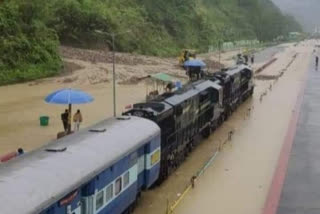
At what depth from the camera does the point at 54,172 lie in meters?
13.8

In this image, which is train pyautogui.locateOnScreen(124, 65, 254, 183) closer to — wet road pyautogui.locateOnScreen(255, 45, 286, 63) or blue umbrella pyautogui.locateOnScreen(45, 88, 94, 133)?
blue umbrella pyautogui.locateOnScreen(45, 88, 94, 133)

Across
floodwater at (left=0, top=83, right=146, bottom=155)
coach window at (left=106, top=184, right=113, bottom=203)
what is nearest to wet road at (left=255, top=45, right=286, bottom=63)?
floodwater at (left=0, top=83, right=146, bottom=155)

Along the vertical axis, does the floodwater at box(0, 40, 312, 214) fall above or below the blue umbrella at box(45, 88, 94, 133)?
below

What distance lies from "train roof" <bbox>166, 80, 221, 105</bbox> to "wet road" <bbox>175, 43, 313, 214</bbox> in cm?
281

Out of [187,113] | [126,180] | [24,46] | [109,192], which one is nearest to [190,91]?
[187,113]

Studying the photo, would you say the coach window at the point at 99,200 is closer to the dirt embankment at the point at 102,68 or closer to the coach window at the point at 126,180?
the coach window at the point at 126,180

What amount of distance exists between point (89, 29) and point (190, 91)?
170 feet

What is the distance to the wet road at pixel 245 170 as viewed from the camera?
2104 cm

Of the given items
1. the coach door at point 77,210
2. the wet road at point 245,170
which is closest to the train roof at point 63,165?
the coach door at point 77,210

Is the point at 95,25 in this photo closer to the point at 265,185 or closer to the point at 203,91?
the point at 203,91

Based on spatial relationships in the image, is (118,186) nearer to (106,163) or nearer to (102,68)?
(106,163)

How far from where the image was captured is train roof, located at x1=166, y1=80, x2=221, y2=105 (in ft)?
85.0

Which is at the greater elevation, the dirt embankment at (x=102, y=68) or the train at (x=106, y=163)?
the train at (x=106, y=163)

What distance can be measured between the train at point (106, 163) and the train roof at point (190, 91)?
0.24 feet
